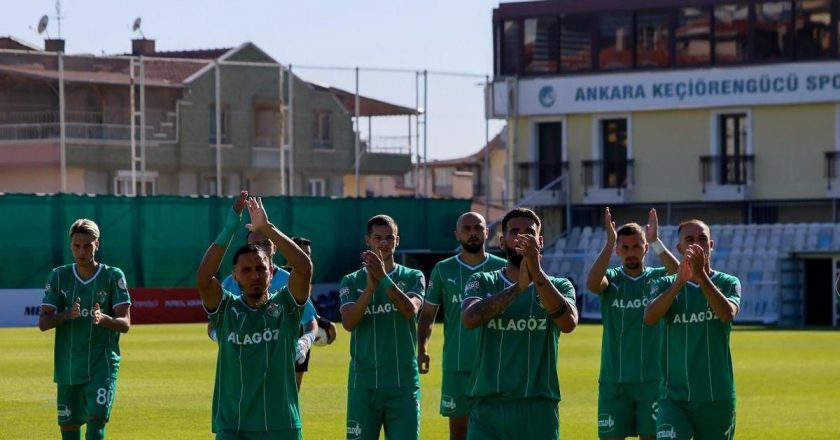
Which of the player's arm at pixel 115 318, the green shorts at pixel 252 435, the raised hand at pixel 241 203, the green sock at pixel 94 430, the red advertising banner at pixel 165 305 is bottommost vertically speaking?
the red advertising banner at pixel 165 305

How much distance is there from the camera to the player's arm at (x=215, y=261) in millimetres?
9320

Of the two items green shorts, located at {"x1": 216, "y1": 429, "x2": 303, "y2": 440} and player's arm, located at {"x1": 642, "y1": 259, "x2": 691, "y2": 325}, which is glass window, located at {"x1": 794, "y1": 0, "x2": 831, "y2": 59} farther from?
green shorts, located at {"x1": 216, "y1": 429, "x2": 303, "y2": 440}

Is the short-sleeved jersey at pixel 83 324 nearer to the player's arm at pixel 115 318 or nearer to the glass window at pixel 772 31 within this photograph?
the player's arm at pixel 115 318

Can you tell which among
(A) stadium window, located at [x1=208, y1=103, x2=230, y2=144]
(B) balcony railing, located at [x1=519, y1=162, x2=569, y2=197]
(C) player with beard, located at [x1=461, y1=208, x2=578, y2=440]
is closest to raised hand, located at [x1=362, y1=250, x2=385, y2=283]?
(C) player with beard, located at [x1=461, y1=208, x2=578, y2=440]

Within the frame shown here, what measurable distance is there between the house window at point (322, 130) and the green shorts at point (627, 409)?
45.0 m

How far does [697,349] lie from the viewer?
37.4 ft

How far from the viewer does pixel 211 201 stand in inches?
1842

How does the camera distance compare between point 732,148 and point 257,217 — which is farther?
point 732,148

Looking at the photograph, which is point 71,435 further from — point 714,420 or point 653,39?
point 653,39

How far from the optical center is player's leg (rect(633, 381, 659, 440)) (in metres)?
13.1

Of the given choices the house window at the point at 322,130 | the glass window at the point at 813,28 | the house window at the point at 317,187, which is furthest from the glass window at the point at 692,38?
the house window at the point at 317,187

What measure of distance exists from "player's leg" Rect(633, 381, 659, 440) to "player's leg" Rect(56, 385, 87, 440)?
428cm

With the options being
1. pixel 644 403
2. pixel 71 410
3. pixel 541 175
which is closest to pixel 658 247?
pixel 644 403

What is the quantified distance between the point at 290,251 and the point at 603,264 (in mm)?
4002
